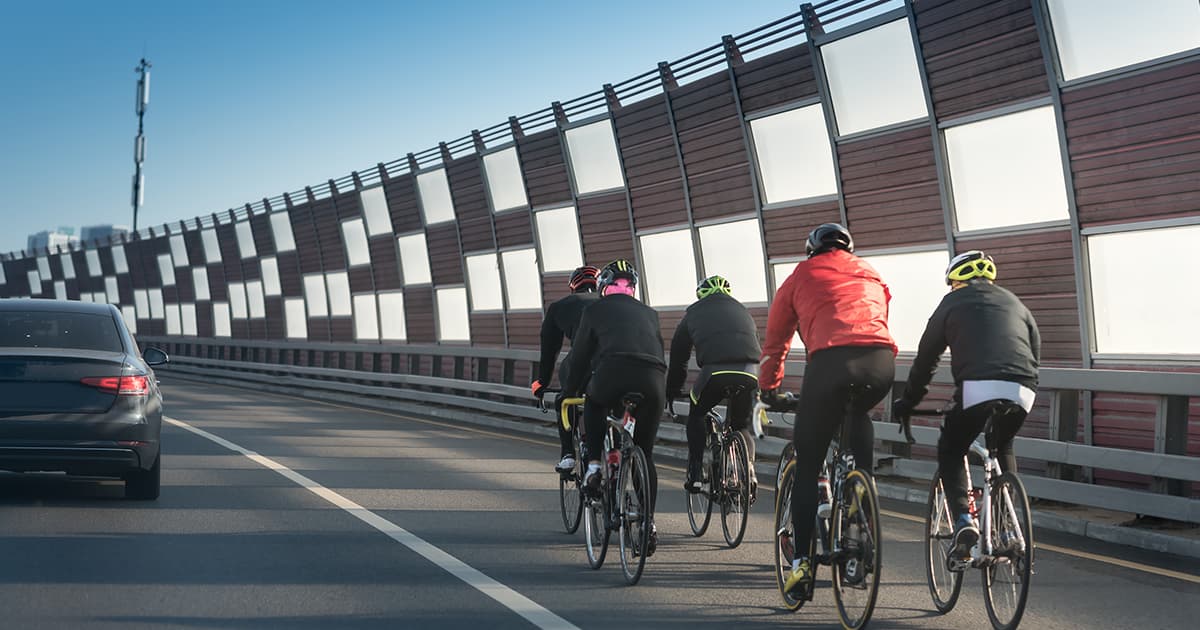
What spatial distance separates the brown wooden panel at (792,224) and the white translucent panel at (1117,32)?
378 cm

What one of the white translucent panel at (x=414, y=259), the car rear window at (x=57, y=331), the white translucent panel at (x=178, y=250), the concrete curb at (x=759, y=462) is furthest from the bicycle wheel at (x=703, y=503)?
the white translucent panel at (x=178, y=250)

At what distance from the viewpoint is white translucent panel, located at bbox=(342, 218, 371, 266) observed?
1203 inches

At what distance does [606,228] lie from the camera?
20.5 meters

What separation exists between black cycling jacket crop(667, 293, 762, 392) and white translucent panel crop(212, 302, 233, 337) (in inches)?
1370

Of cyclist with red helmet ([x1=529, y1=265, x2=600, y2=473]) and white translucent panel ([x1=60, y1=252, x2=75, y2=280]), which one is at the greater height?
white translucent panel ([x1=60, y1=252, x2=75, y2=280])

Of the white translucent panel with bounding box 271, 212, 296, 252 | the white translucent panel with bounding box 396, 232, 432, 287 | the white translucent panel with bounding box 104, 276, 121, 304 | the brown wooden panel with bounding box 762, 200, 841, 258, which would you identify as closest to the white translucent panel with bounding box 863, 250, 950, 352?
the brown wooden panel with bounding box 762, 200, 841, 258

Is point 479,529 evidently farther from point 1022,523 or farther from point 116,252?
point 116,252

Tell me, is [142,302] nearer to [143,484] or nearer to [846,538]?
[143,484]

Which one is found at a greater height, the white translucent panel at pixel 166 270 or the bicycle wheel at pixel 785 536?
the white translucent panel at pixel 166 270

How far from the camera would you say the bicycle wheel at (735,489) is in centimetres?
877

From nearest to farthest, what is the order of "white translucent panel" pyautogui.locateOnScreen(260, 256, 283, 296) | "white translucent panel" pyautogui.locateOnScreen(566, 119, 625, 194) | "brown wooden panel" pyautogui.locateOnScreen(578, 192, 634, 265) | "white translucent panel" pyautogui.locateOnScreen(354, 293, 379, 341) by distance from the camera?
1. "brown wooden panel" pyautogui.locateOnScreen(578, 192, 634, 265)
2. "white translucent panel" pyautogui.locateOnScreen(566, 119, 625, 194)
3. "white translucent panel" pyautogui.locateOnScreen(354, 293, 379, 341)
4. "white translucent panel" pyautogui.locateOnScreen(260, 256, 283, 296)

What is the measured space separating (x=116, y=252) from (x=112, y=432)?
160 ft

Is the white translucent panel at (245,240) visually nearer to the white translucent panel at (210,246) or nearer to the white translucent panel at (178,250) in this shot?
the white translucent panel at (210,246)

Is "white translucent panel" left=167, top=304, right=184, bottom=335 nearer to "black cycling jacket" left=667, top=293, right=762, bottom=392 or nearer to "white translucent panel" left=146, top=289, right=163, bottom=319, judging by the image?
"white translucent panel" left=146, top=289, right=163, bottom=319
